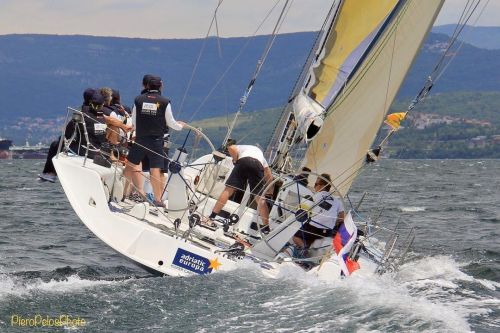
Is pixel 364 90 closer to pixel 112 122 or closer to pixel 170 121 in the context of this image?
pixel 170 121

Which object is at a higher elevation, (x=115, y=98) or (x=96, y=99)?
(x=115, y=98)

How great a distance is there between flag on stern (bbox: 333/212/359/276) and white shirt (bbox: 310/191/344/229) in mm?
562

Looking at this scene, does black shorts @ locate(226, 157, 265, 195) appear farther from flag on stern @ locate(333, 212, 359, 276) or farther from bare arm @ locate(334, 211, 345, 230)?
flag on stern @ locate(333, 212, 359, 276)

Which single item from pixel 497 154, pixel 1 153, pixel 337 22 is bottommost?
pixel 1 153

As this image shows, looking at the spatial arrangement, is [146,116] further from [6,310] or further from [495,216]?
[495,216]

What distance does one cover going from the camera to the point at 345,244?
9.52 metres

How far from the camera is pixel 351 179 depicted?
11.5 m

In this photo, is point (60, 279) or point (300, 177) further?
point (300, 177)

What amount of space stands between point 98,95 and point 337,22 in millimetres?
2850

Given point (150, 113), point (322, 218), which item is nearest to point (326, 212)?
point (322, 218)

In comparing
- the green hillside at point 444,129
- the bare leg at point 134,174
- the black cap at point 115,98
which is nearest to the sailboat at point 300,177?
the bare leg at point 134,174

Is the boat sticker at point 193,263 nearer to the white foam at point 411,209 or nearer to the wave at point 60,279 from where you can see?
the wave at point 60,279

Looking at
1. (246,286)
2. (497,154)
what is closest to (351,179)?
(246,286)

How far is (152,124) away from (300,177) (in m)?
1.69
